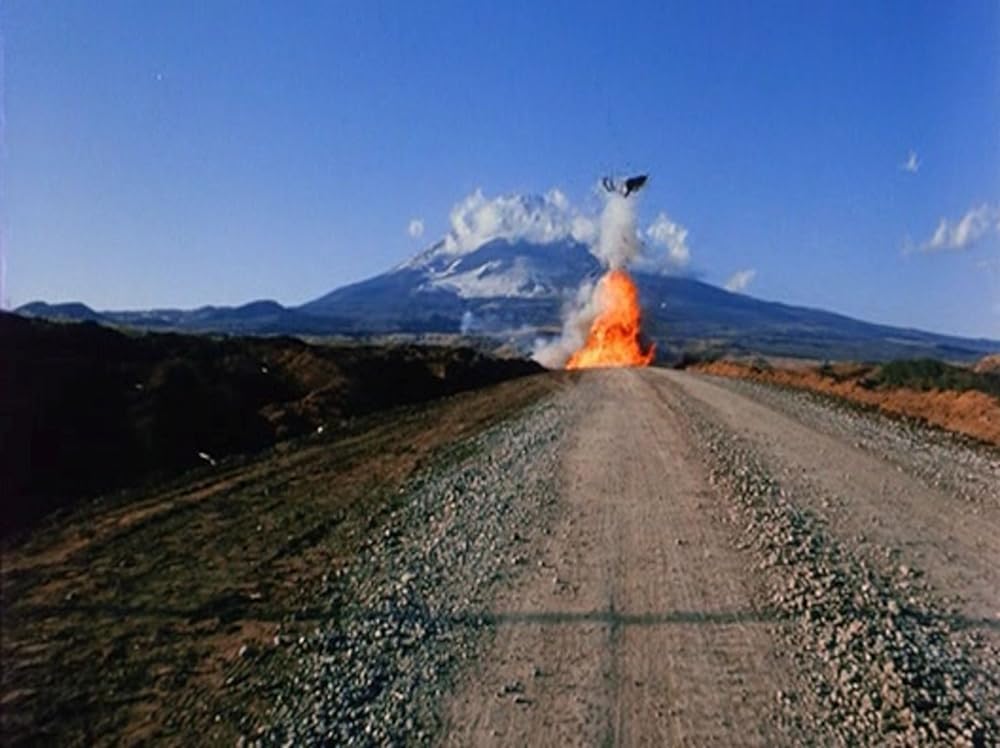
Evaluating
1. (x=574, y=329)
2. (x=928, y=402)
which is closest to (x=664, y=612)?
(x=928, y=402)

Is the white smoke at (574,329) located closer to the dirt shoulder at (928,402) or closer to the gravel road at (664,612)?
the dirt shoulder at (928,402)

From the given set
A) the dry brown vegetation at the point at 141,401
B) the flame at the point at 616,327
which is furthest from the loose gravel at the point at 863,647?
the flame at the point at 616,327

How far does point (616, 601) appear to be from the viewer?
10.5 metres

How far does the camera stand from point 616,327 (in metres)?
85.8

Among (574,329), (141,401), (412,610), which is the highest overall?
(141,401)

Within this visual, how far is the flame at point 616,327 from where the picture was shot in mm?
82562

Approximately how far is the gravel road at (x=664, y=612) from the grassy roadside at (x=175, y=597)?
1.84 feet

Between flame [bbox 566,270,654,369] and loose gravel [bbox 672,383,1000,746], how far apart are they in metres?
68.3

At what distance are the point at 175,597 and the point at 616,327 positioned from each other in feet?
252

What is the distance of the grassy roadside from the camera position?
786cm

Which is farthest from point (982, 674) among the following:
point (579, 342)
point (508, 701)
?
point (579, 342)

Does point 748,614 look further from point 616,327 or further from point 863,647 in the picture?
point 616,327

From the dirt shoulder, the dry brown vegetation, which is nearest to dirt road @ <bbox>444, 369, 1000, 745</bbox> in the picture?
the dry brown vegetation

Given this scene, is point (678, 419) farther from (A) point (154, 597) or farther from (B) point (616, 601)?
(A) point (154, 597)
